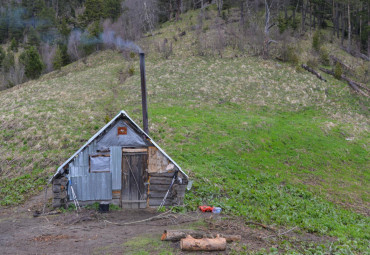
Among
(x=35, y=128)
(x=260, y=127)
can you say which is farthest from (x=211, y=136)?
(x=35, y=128)

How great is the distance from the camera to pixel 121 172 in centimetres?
1495

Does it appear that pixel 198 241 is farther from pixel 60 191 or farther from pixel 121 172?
pixel 60 191

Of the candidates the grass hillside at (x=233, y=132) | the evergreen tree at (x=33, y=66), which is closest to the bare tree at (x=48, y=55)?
the evergreen tree at (x=33, y=66)

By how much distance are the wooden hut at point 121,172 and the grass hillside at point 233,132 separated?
1952mm

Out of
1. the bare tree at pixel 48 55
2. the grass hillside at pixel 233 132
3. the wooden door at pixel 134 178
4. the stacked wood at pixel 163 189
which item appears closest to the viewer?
the wooden door at pixel 134 178

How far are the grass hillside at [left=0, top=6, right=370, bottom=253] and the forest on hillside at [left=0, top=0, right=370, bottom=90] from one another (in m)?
6.90

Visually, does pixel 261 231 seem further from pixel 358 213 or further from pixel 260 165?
pixel 260 165

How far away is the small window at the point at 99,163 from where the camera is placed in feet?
48.1

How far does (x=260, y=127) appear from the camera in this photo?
27938 millimetres

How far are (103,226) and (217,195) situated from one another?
6.63 metres

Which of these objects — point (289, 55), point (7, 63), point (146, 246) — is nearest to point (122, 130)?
point (146, 246)

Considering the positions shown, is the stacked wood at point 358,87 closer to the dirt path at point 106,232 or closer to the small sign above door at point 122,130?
the dirt path at point 106,232

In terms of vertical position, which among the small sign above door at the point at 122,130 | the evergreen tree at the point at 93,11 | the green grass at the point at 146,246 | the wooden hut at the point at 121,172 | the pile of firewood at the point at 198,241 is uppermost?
the evergreen tree at the point at 93,11

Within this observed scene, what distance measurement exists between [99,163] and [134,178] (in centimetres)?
180
